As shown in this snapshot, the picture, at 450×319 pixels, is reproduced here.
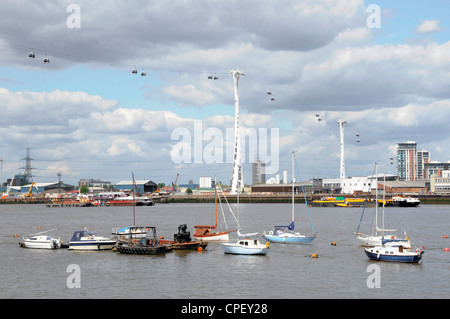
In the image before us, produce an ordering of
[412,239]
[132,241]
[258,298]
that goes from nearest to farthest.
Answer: [258,298] < [132,241] < [412,239]

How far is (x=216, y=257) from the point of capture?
54094 mm

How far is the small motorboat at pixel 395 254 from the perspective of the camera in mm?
48562

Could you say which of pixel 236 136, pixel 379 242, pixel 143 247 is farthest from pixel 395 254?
pixel 236 136

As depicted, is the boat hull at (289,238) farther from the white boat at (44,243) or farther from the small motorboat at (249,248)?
the white boat at (44,243)

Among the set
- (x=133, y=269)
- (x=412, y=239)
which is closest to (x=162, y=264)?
(x=133, y=269)

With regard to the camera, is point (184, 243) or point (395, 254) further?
point (184, 243)

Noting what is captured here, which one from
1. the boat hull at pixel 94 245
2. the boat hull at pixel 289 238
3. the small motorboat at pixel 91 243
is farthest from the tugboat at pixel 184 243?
the boat hull at pixel 289 238

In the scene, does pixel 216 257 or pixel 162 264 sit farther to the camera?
pixel 216 257

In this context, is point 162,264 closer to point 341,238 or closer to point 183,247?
point 183,247

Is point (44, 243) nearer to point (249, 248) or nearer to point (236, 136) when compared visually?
point (249, 248)

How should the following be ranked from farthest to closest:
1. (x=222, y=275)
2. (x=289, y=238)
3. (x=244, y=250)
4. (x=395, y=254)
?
(x=289, y=238)
(x=244, y=250)
(x=395, y=254)
(x=222, y=275)

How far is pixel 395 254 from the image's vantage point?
49.0 m
